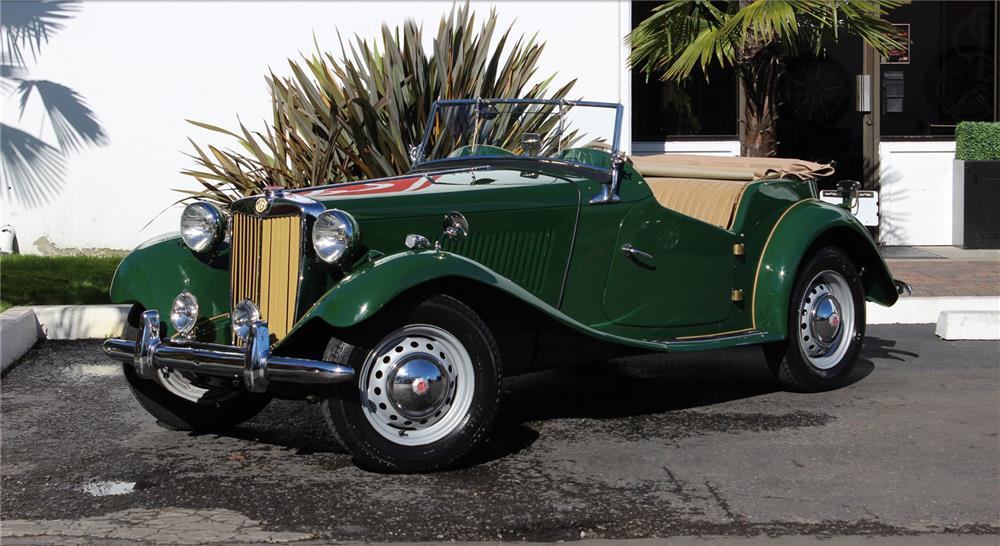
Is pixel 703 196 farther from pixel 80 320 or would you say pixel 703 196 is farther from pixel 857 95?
pixel 857 95

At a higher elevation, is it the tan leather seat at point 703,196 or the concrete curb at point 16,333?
the tan leather seat at point 703,196

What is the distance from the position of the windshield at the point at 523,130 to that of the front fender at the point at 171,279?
124cm

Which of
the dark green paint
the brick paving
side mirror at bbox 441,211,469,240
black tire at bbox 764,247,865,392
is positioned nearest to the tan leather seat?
the dark green paint

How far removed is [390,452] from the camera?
465 cm

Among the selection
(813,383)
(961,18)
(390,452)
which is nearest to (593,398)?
(813,383)

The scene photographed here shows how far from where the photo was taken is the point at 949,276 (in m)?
10.3

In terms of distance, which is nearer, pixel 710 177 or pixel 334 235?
pixel 334 235

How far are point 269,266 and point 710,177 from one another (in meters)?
2.77

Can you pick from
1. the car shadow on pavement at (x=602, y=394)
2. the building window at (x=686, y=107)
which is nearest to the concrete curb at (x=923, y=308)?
the car shadow on pavement at (x=602, y=394)

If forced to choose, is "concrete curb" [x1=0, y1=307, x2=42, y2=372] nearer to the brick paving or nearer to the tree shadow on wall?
the tree shadow on wall

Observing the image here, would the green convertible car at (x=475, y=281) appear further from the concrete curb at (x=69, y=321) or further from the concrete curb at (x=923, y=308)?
the concrete curb at (x=69, y=321)

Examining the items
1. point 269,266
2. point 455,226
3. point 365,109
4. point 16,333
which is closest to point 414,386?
point 455,226

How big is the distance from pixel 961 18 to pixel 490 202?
976cm

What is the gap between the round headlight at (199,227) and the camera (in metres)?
5.43
